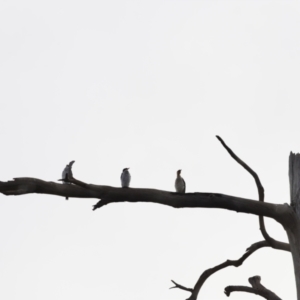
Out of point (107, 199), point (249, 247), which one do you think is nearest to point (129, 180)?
point (249, 247)

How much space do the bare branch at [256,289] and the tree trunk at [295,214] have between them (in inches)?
33.0

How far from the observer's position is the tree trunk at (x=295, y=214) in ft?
25.3

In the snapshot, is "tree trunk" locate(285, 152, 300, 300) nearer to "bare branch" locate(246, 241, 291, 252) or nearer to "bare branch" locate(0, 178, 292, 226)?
"bare branch" locate(0, 178, 292, 226)

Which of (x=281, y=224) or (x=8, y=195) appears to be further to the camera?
(x=281, y=224)

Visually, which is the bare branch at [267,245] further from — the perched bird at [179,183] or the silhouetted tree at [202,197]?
the perched bird at [179,183]

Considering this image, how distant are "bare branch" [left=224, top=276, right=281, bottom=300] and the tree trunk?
33.0 inches

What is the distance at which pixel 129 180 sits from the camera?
17156 mm

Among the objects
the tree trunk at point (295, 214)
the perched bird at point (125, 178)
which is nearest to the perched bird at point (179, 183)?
the perched bird at point (125, 178)

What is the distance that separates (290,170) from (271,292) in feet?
5.44

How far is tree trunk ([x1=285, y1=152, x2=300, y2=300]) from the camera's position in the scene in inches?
304

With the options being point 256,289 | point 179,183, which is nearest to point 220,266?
point 256,289

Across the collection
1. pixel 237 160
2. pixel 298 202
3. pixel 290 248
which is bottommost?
pixel 290 248

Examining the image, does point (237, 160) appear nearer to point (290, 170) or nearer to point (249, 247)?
point (290, 170)

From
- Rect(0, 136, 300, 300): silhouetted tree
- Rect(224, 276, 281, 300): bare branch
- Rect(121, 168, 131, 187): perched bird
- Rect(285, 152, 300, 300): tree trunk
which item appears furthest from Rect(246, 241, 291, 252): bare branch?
Rect(121, 168, 131, 187): perched bird
